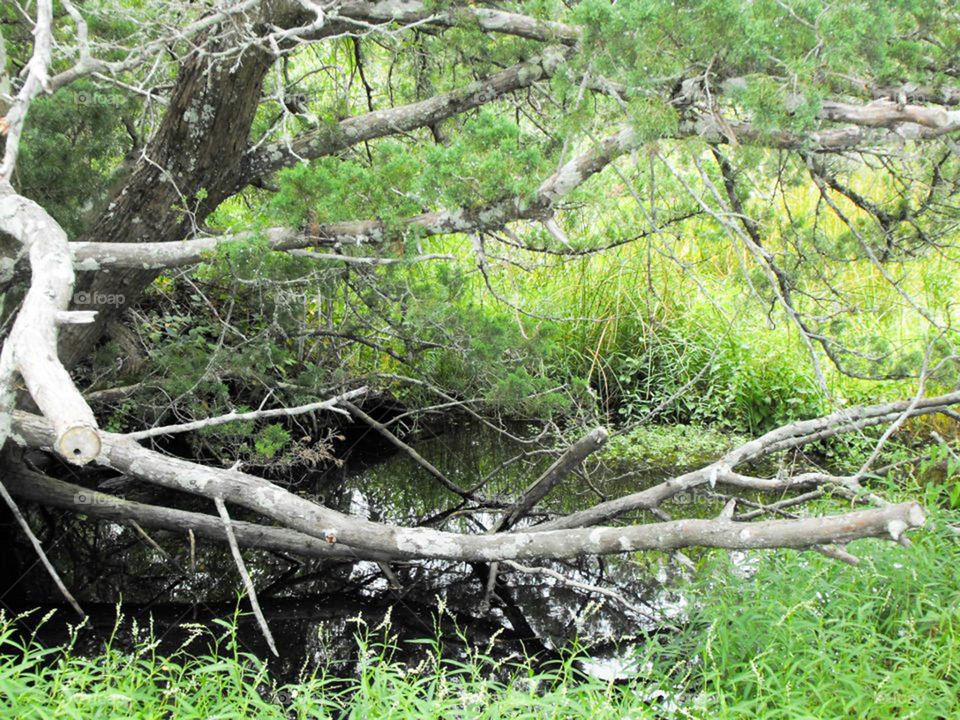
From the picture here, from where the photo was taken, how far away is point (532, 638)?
11.3 feet

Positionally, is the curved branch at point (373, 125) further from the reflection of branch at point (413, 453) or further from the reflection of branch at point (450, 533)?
the reflection of branch at point (450, 533)

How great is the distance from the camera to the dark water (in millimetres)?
3352

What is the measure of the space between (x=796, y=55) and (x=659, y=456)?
3.40 meters

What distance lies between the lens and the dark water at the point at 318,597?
335 centimetres

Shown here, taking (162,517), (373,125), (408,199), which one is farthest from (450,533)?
(373,125)

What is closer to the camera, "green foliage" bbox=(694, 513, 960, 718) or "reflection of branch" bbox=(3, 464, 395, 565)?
"green foliage" bbox=(694, 513, 960, 718)

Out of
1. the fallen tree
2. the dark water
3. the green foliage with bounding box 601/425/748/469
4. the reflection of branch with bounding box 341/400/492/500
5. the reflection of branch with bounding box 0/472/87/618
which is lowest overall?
the green foliage with bounding box 601/425/748/469

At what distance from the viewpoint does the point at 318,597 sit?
12.2 feet

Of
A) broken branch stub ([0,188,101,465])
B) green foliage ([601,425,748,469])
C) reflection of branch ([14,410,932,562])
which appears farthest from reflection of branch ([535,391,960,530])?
broken branch stub ([0,188,101,465])

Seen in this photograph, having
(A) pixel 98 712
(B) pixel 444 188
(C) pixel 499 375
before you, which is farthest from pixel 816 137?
(A) pixel 98 712

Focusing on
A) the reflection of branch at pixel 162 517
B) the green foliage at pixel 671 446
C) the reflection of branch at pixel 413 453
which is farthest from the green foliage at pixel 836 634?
the green foliage at pixel 671 446

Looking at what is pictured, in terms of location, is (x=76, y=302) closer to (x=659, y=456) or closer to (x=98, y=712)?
(x=98, y=712)

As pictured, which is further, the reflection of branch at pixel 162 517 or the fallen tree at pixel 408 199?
the reflection of branch at pixel 162 517

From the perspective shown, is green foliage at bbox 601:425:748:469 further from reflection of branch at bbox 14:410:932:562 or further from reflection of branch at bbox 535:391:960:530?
reflection of branch at bbox 14:410:932:562
